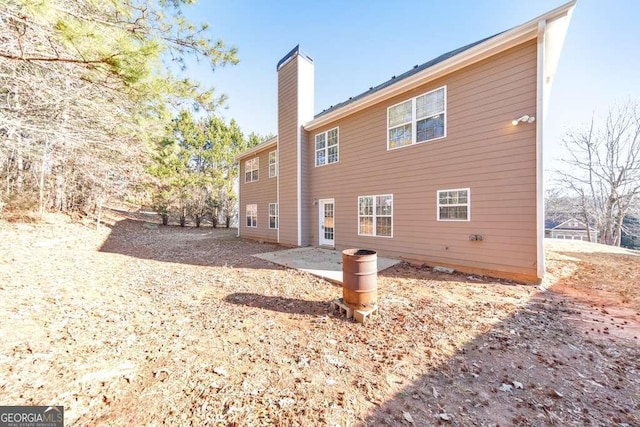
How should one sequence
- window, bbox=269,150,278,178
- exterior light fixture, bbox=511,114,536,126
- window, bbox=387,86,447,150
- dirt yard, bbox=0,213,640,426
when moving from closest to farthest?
dirt yard, bbox=0,213,640,426 < exterior light fixture, bbox=511,114,536,126 < window, bbox=387,86,447,150 < window, bbox=269,150,278,178

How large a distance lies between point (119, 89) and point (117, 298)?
338 centimetres

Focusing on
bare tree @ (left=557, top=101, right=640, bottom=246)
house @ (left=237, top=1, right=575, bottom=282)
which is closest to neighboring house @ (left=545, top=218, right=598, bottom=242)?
bare tree @ (left=557, top=101, right=640, bottom=246)

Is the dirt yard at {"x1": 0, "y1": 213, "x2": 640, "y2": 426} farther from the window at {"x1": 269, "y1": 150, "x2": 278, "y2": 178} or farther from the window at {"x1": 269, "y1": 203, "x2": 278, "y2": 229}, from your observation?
the window at {"x1": 269, "y1": 150, "x2": 278, "y2": 178}

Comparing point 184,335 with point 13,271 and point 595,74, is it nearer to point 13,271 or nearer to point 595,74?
point 13,271

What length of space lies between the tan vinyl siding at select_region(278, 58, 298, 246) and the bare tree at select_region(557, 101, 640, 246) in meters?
19.7

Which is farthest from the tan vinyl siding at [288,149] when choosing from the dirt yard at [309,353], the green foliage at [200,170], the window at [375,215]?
the green foliage at [200,170]

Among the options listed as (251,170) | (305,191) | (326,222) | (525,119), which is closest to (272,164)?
(251,170)

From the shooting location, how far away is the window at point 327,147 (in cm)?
973

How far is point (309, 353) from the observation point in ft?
9.32

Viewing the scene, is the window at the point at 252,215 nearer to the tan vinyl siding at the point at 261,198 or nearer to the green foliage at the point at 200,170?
the tan vinyl siding at the point at 261,198

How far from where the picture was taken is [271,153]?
41.7 feet

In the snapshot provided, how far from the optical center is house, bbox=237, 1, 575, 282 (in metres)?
5.48

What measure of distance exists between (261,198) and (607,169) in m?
22.5

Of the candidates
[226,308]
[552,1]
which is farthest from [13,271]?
[552,1]
